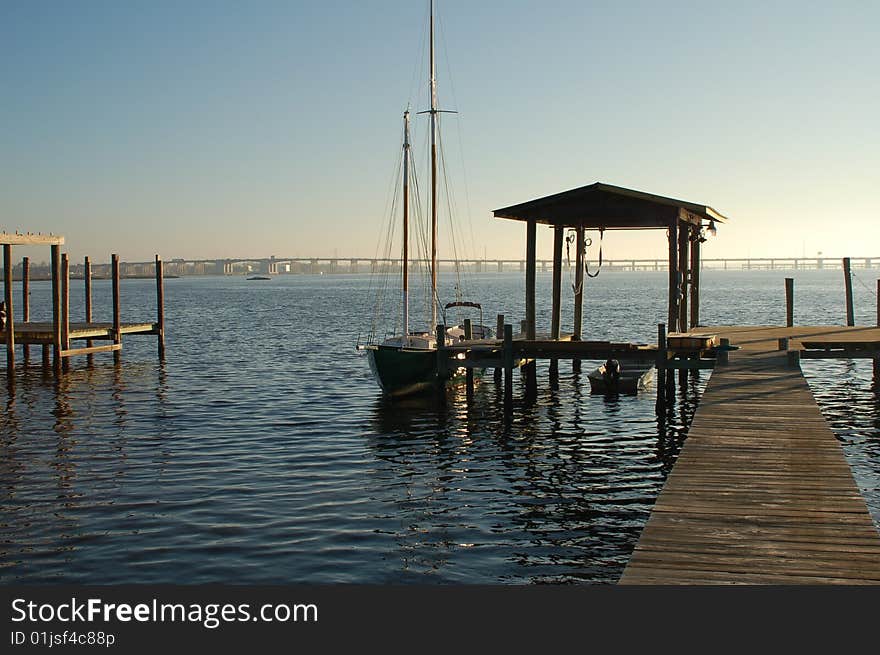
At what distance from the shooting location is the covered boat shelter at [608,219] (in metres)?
24.8

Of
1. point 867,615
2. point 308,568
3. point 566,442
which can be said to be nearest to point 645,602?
point 867,615

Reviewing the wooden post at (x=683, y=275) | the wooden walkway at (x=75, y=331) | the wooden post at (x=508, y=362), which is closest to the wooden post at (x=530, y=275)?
the wooden post at (x=508, y=362)

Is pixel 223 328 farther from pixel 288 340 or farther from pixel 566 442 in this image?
pixel 566 442

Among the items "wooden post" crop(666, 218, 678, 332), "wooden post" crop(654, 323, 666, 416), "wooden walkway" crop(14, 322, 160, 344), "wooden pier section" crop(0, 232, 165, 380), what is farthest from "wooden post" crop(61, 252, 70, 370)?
"wooden post" crop(654, 323, 666, 416)

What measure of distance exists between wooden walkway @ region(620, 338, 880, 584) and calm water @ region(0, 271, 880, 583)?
1.93m

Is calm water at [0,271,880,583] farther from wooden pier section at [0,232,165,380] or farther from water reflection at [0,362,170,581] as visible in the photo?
wooden pier section at [0,232,165,380]

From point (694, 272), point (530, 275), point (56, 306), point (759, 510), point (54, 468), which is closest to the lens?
point (759, 510)

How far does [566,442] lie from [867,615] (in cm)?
1466

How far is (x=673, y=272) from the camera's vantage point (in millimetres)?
25203

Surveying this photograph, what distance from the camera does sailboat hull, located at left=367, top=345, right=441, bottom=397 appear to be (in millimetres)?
26781

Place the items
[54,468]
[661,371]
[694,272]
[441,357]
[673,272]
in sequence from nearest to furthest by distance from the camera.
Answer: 1. [54,468]
2. [661,371]
3. [673,272]
4. [441,357]
5. [694,272]

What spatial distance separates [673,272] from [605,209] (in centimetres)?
248

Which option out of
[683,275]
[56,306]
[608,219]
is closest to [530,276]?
[608,219]

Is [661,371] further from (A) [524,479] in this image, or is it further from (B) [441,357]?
(A) [524,479]
